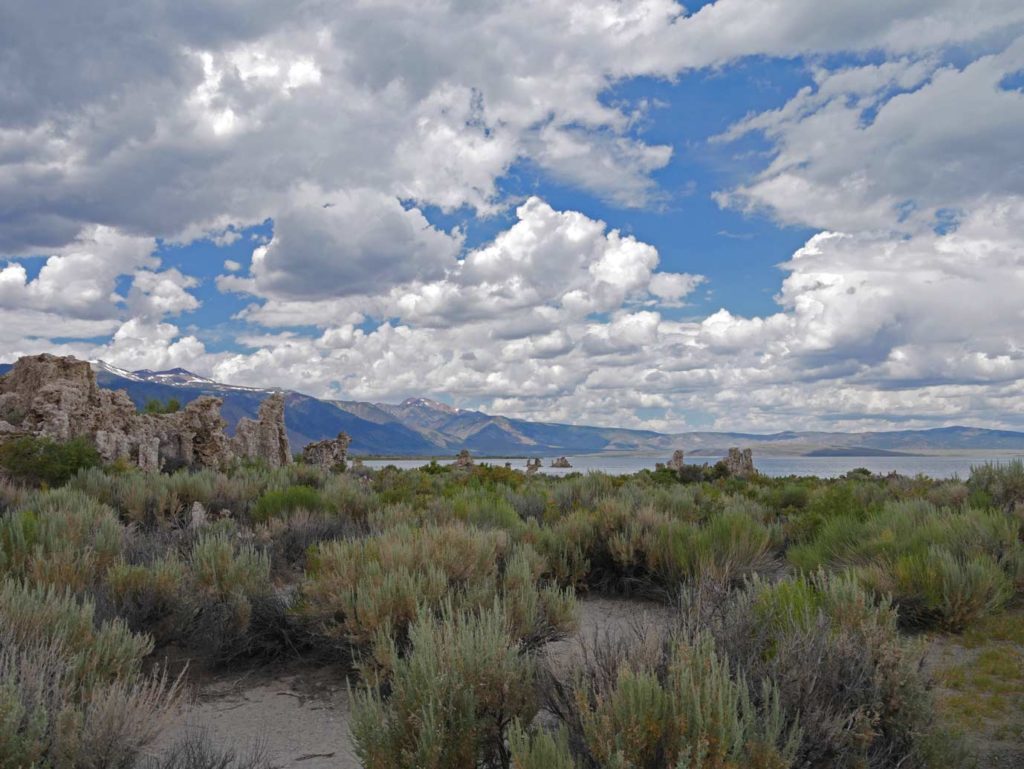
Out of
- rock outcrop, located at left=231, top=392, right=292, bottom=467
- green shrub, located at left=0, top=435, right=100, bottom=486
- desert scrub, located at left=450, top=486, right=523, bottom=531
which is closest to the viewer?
desert scrub, located at left=450, top=486, right=523, bottom=531

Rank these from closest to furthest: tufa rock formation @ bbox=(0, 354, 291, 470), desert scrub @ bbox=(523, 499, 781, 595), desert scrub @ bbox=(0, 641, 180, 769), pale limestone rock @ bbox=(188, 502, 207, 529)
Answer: desert scrub @ bbox=(0, 641, 180, 769)
desert scrub @ bbox=(523, 499, 781, 595)
pale limestone rock @ bbox=(188, 502, 207, 529)
tufa rock formation @ bbox=(0, 354, 291, 470)

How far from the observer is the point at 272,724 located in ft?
16.9

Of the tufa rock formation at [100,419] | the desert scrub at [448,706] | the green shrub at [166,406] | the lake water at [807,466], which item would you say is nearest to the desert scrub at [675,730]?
the desert scrub at [448,706]

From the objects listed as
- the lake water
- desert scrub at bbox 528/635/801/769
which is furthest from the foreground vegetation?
the lake water

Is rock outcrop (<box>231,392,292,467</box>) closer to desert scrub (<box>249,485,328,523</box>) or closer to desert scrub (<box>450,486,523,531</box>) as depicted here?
desert scrub (<box>249,485,328,523</box>)

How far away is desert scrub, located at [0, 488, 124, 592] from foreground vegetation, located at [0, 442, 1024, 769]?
0.15 feet

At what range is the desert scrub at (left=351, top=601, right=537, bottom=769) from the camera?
3.33m

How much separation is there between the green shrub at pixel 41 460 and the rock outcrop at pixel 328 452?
1604cm

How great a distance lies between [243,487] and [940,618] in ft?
39.5

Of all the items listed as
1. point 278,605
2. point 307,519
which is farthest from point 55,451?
point 278,605

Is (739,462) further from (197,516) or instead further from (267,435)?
(197,516)

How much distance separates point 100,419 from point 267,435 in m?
10.2

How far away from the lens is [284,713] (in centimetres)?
538

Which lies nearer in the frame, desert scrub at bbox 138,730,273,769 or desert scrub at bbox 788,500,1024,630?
desert scrub at bbox 138,730,273,769
